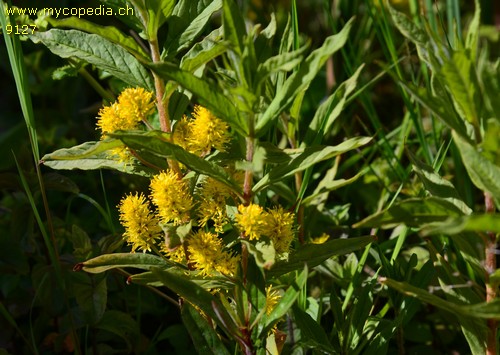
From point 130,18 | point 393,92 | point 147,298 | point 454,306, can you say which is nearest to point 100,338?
point 147,298

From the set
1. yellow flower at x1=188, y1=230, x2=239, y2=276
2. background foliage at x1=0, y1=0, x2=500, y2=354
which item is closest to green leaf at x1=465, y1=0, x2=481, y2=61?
background foliage at x1=0, y1=0, x2=500, y2=354

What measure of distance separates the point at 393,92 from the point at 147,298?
1405mm

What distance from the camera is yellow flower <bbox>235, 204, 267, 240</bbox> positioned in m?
0.93

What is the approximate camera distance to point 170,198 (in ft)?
3.25

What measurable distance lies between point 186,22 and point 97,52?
145 mm

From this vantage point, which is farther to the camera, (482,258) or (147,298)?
(147,298)

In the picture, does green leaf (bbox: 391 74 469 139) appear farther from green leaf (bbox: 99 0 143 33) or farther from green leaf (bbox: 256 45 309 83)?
green leaf (bbox: 99 0 143 33)

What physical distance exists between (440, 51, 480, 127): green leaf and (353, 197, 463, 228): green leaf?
111 millimetres

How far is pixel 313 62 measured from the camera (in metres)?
0.89

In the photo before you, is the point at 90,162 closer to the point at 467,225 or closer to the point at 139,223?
the point at 139,223

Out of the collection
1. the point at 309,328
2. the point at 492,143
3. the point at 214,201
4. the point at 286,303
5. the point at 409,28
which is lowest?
the point at 309,328

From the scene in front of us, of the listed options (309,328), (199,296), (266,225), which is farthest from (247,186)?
(309,328)

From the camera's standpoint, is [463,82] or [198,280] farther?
[198,280]

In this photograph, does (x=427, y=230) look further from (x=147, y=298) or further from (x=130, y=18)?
(x=147, y=298)
